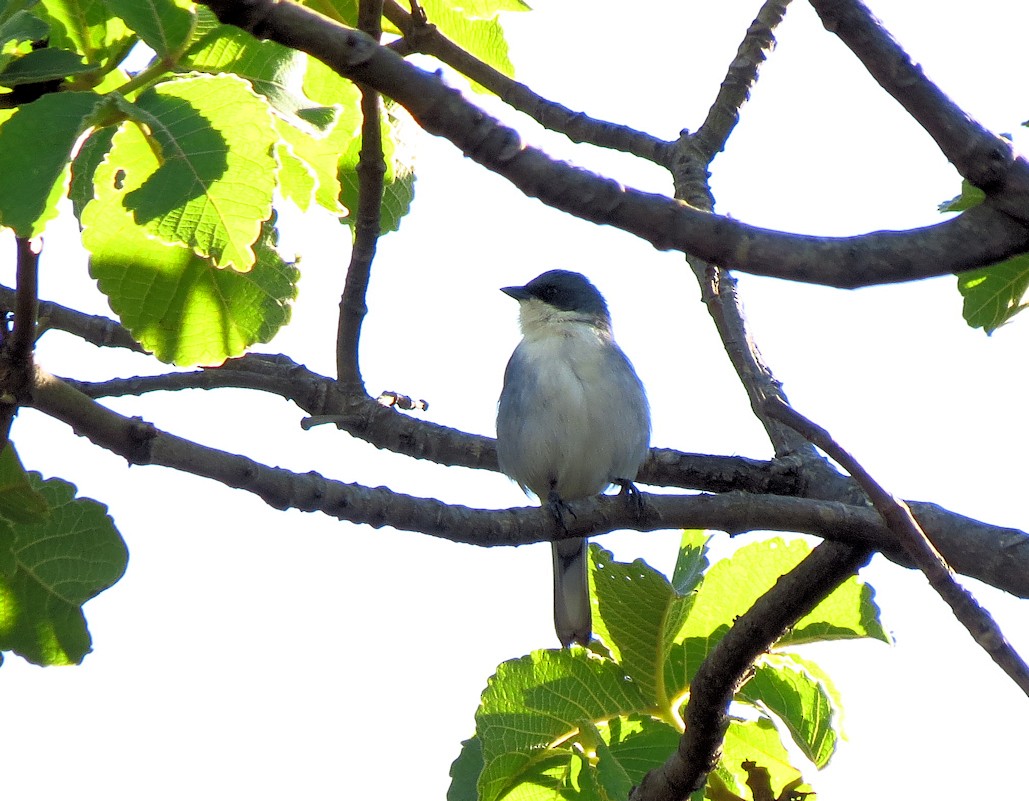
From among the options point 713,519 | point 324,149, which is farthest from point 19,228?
point 713,519

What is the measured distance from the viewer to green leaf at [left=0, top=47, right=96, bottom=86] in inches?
84.0

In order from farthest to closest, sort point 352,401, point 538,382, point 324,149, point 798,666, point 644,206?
point 538,382 < point 352,401 < point 798,666 < point 324,149 < point 644,206

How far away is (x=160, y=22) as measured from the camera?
2.20 m

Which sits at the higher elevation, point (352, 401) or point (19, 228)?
point (352, 401)

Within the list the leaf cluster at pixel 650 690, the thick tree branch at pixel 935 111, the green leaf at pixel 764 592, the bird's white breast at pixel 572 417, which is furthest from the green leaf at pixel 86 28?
the bird's white breast at pixel 572 417

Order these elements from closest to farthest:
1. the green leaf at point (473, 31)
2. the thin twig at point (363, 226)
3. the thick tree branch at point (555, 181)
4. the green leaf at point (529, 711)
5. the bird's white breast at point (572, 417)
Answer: the thick tree branch at point (555, 181) → the thin twig at point (363, 226) → the green leaf at point (473, 31) → the green leaf at point (529, 711) → the bird's white breast at point (572, 417)

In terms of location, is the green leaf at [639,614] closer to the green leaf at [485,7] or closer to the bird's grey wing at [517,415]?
the green leaf at [485,7]

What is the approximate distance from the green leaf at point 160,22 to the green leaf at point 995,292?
235 cm

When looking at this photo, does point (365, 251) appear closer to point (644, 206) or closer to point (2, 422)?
point (2, 422)

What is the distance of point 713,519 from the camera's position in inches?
131

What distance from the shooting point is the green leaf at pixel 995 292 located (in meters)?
3.54

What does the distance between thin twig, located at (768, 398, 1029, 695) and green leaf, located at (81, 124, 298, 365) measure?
1.15m

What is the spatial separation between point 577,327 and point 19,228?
16.4 feet

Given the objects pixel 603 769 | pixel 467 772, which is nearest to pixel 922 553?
pixel 603 769
